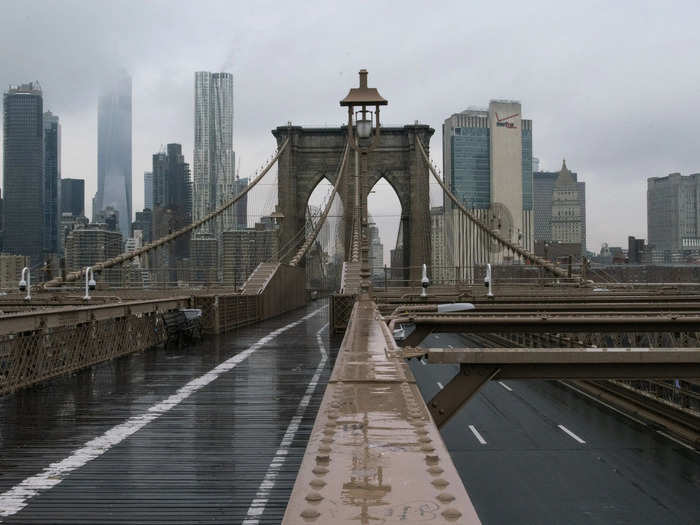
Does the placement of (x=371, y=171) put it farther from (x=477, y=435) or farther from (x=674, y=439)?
(x=674, y=439)

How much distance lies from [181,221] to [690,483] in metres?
134

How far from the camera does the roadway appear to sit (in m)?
13.9

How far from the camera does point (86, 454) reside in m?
7.64

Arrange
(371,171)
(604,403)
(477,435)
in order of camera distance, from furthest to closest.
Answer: (371,171), (604,403), (477,435)

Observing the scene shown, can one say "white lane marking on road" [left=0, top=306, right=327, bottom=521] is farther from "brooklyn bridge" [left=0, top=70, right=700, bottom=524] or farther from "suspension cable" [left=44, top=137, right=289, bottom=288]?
"suspension cable" [left=44, top=137, right=289, bottom=288]

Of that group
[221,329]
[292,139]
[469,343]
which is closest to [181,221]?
[292,139]

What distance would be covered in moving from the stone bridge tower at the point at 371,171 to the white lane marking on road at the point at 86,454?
51.6 m

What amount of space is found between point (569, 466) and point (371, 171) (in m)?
49.6

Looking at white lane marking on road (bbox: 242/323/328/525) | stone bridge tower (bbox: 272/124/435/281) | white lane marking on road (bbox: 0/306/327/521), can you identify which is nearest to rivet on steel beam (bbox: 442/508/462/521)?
white lane marking on road (bbox: 242/323/328/525)

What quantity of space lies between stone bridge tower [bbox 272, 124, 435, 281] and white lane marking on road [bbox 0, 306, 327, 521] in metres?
51.6

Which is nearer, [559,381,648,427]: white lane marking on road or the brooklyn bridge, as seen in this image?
the brooklyn bridge

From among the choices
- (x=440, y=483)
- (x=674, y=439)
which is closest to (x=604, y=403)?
(x=674, y=439)

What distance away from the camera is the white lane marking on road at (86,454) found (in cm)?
606

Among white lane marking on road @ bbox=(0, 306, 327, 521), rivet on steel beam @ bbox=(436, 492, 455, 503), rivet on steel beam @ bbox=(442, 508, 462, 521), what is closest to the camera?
rivet on steel beam @ bbox=(442, 508, 462, 521)
